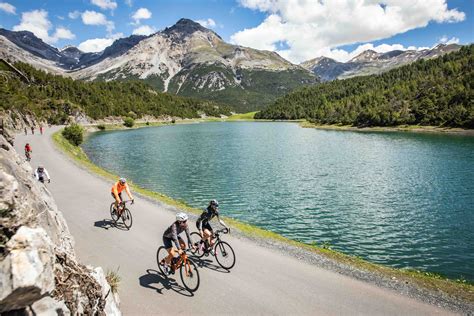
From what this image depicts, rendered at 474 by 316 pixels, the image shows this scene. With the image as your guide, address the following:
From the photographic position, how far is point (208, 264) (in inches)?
742

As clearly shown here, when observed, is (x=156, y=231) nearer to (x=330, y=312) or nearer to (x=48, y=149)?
(x=330, y=312)

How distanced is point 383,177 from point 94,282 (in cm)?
5421

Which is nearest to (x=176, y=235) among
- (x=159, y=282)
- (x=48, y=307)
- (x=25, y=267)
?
(x=159, y=282)

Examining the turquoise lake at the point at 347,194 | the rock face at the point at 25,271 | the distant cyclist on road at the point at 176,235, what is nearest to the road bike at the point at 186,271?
the distant cyclist on road at the point at 176,235

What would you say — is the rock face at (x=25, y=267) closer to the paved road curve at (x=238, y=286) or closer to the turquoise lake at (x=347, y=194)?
the paved road curve at (x=238, y=286)

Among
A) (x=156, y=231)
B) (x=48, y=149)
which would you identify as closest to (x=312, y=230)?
(x=156, y=231)

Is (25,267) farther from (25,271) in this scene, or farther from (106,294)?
(106,294)

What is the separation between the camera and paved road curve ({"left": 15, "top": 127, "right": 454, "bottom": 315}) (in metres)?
14.8

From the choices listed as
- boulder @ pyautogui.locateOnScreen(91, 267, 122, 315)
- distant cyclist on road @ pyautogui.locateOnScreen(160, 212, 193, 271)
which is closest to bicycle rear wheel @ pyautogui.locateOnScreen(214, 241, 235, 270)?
distant cyclist on road @ pyautogui.locateOnScreen(160, 212, 193, 271)

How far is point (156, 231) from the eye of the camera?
24.4 meters

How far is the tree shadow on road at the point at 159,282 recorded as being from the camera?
16156 mm

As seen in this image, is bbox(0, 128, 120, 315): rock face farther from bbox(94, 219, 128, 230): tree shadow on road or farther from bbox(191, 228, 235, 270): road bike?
bbox(94, 219, 128, 230): tree shadow on road

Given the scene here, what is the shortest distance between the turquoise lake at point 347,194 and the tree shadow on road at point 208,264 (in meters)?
13.7

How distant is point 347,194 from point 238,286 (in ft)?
109
